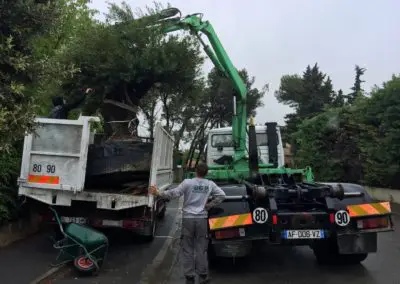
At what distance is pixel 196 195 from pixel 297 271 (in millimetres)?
2199

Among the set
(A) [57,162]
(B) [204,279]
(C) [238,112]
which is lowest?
(B) [204,279]

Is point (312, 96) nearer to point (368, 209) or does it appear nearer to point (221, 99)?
point (221, 99)

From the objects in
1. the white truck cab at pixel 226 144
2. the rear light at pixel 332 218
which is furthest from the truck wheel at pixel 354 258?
the white truck cab at pixel 226 144

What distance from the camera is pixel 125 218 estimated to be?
7.90 m

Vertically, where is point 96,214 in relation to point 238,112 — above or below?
below

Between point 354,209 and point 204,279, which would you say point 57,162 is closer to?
point 204,279

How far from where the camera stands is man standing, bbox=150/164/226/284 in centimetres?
579

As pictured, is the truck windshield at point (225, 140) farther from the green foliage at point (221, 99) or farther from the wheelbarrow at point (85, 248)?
the green foliage at point (221, 99)

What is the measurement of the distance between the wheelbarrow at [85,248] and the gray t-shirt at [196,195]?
138 cm

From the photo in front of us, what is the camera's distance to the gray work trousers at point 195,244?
19.0 feet

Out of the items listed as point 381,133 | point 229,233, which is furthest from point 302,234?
point 381,133

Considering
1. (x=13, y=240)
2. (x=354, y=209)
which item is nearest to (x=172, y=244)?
(x=13, y=240)

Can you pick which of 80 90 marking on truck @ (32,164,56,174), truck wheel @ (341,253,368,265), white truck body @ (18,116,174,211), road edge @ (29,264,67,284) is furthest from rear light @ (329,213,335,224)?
80 90 marking on truck @ (32,164,56,174)

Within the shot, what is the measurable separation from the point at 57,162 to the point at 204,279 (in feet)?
11.0
